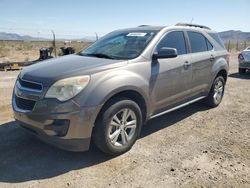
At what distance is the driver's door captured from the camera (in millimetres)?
4559

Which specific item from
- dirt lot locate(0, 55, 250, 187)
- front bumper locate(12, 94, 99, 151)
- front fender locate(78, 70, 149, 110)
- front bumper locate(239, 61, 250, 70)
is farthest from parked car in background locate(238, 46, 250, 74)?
front bumper locate(12, 94, 99, 151)

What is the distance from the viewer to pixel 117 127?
13.3 feet

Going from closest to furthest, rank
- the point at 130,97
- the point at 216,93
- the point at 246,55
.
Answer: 1. the point at 130,97
2. the point at 216,93
3. the point at 246,55

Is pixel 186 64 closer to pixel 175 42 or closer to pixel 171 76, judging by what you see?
pixel 175 42

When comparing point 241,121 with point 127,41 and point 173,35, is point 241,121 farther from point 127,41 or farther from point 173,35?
point 127,41

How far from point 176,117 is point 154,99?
1.55 meters

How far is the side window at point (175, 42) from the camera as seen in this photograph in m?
4.87

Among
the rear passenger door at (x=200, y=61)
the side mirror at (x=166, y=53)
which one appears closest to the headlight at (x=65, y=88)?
the side mirror at (x=166, y=53)

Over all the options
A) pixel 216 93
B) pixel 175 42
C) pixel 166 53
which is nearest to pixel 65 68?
pixel 166 53

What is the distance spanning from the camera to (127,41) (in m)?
4.93

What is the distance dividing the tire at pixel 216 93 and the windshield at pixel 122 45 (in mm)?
2314

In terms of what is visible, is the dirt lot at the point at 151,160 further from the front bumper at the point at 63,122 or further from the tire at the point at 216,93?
the tire at the point at 216,93

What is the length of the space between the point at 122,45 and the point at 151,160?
1984 mm

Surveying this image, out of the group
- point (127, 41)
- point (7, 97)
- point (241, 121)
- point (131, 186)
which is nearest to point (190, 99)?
point (241, 121)
